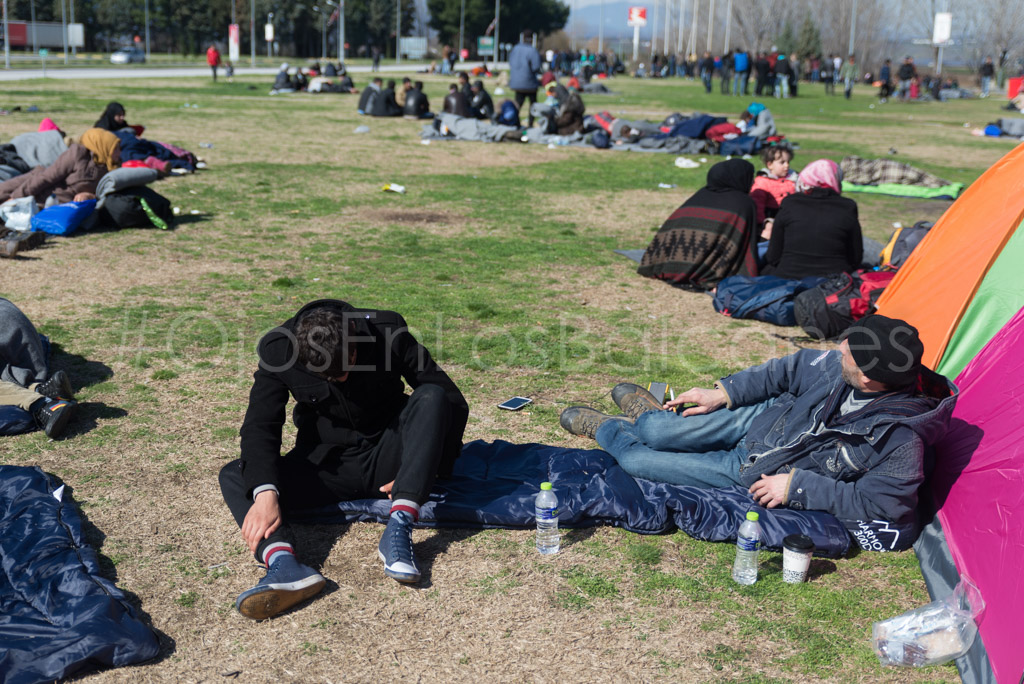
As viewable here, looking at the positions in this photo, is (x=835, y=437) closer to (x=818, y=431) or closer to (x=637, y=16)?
(x=818, y=431)

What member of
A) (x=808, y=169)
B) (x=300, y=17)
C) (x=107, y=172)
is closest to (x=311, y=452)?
(x=808, y=169)

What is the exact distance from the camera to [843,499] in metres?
4.22

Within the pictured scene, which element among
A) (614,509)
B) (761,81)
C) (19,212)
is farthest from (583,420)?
(761,81)

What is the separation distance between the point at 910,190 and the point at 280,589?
42.7ft

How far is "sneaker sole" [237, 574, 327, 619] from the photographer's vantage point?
12.0 ft

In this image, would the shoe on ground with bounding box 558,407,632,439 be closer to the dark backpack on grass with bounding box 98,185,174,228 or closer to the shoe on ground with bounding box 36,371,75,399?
the shoe on ground with bounding box 36,371,75,399

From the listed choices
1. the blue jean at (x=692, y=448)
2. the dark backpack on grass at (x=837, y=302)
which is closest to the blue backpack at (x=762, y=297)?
the dark backpack on grass at (x=837, y=302)

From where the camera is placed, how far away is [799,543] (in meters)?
3.98

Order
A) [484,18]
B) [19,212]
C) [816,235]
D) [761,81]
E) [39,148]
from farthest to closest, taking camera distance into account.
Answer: [484,18], [761,81], [39,148], [19,212], [816,235]

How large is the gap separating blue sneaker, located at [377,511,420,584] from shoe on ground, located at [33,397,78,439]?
221 cm

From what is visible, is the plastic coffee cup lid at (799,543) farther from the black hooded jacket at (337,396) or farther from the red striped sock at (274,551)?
the red striped sock at (274,551)

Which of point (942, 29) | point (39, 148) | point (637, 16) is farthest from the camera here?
point (637, 16)

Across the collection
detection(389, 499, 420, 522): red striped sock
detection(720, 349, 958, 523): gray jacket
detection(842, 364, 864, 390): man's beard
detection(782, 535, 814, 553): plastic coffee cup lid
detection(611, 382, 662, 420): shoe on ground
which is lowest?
detection(782, 535, 814, 553): plastic coffee cup lid

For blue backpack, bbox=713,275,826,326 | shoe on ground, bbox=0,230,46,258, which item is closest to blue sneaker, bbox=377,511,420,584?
blue backpack, bbox=713,275,826,326
